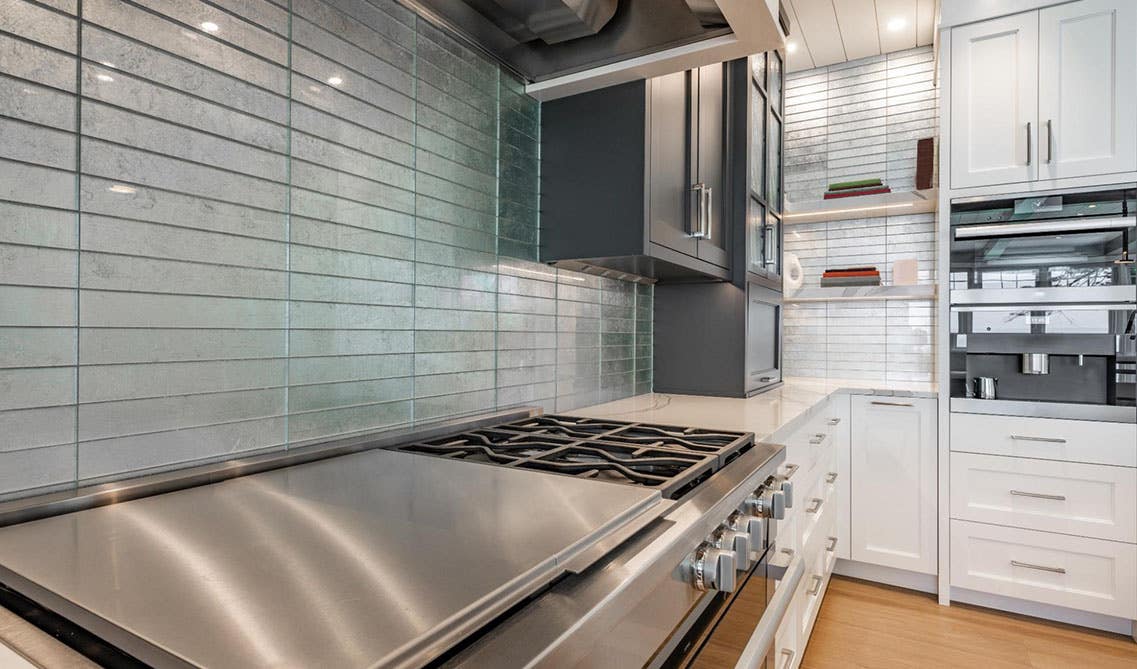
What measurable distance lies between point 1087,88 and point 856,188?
927mm

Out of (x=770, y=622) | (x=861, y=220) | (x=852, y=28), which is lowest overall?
(x=770, y=622)

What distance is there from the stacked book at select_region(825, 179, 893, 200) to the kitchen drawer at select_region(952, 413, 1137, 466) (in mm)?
1162

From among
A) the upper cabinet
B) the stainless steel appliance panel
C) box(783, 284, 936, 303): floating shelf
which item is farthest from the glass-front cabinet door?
the stainless steel appliance panel

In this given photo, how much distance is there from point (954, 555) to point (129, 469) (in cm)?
295

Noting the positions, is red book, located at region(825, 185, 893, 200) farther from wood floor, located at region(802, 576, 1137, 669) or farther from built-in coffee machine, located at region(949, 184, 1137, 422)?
wood floor, located at region(802, 576, 1137, 669)

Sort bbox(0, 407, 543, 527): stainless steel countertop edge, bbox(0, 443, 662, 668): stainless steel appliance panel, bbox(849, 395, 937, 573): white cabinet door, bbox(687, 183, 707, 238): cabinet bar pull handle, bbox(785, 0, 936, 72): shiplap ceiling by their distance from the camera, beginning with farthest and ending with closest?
bbox(785, 0, 936, 72): shiplap ceiling
bbox(849, 395, 937, 573): white cabinet door
bbox(687, 183, 707, 238): cabinet bar pull handle
bbox(0, 407, 543, 527): stainless steel countertop edge
bbox(0, 443, 662, 668): stainless steel appliance panel

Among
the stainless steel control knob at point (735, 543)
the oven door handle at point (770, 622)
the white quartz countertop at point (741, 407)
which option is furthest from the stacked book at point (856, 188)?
the stainless steel control knob at point (735, 543)

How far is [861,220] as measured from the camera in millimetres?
3271

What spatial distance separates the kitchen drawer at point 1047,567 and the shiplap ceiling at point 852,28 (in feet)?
7.58

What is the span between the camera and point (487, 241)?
1.56m

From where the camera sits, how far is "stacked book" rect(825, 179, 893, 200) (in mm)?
3020

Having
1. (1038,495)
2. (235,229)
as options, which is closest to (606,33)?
(235,229)

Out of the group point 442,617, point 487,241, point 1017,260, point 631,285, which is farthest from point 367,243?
point 1017,260

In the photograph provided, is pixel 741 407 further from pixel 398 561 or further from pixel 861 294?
pixel 398 561
